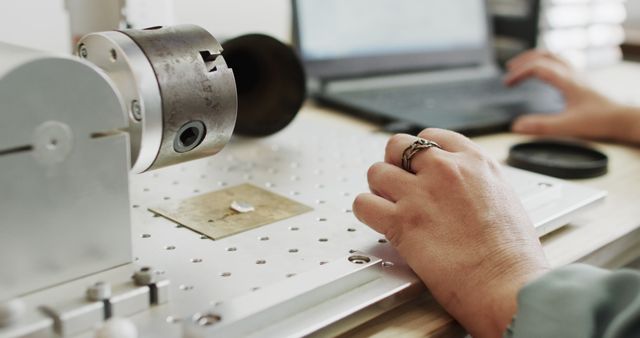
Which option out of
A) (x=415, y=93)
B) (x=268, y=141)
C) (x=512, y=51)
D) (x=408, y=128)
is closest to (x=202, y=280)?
(x=268, y=141)

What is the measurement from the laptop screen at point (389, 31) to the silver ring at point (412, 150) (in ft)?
2.03

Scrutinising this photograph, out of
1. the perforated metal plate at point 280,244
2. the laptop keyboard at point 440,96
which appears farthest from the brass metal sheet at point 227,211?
the laptop keyboard at point 440,96

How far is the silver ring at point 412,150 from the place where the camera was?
0.71 meters

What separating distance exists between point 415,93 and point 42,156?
0.94 meters

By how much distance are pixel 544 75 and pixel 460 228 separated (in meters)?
0.79

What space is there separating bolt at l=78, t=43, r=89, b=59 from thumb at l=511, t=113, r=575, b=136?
0.79 metres

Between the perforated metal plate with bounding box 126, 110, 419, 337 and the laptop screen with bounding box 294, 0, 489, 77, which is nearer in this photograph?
the perforated metal plate with bounding box 126, 110, 419, 337

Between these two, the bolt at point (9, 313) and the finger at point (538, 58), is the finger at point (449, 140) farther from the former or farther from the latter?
the finger at point (538, 58)

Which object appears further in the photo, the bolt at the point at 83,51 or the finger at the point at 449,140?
the finger at the point at 449,140

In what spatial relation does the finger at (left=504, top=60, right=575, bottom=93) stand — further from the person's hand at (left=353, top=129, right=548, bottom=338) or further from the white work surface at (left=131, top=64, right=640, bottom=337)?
the person's hand at (left=353, top=129, right=548, bottom=338)

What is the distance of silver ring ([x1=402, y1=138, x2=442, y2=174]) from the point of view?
711 mm

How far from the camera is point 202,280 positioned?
0.59 metres

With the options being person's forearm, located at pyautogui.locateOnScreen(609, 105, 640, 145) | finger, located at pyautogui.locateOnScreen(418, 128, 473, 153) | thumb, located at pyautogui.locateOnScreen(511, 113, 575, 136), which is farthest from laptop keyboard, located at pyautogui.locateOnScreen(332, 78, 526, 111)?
finger, located at pyautogui.locateOnScreen(418, 128, 473, 153)

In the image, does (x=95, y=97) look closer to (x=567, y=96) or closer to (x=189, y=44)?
(x=189, y=44)
